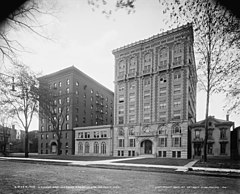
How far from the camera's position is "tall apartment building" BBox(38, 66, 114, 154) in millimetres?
54375

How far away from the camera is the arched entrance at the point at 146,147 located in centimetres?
4331

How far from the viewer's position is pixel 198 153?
3850 centimetres

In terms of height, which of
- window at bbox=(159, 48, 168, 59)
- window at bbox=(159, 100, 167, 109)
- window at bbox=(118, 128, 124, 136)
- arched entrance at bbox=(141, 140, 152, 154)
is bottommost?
arched entrance at bbox=(141, 140, 152, 154)

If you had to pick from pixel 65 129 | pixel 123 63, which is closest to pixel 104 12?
pixel 123 63

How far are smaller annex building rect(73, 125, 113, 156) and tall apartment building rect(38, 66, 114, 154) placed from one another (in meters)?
2.28

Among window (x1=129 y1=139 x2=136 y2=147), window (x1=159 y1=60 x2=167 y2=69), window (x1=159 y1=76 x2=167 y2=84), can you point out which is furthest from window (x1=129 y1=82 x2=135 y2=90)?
window (x1=129 y1=139 x2=136 y2=147)

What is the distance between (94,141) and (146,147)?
14780 millimetres

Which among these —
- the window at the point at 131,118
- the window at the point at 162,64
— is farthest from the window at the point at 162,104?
the window at the point at 162,64

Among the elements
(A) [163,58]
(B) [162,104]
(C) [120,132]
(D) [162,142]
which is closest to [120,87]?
(C) [120,132]

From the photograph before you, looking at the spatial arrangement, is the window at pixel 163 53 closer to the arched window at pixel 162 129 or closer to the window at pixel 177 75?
the window at pixel 177 75

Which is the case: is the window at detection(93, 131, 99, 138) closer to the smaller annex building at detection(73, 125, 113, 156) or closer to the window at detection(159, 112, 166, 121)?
the smaller annex building at detection(73, 125, 113, 156)

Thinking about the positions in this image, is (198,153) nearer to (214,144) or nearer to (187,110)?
(214,144)

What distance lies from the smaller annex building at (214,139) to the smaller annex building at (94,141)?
2005cm

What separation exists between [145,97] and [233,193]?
38.2m
